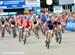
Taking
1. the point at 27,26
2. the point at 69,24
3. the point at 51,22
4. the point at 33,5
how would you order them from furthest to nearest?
1. the point at 33,5
2. the point at 69,24
3. the point at 27,26
4. the point at 51,22

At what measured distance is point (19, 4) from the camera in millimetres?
53750

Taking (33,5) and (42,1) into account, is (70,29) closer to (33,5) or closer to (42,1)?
(33,5)

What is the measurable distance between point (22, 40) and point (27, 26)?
213cm

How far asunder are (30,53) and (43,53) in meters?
0.64

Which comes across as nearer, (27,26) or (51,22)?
(51,22)

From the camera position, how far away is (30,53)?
60.4 ft

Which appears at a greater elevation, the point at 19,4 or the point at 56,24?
the point at 56,24

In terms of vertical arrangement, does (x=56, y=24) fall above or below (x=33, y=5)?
above

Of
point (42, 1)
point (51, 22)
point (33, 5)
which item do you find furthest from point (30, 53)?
point (42, 1)

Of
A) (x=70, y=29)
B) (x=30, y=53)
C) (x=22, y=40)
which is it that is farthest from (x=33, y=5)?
(x=30, y=53)

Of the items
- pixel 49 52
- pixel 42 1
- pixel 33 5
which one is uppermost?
pixel 49 52

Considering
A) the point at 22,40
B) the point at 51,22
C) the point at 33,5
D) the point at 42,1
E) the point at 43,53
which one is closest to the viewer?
the point at 43,53

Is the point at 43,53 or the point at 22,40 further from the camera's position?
the point at 22,40

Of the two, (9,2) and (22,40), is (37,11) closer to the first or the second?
(9,2)
